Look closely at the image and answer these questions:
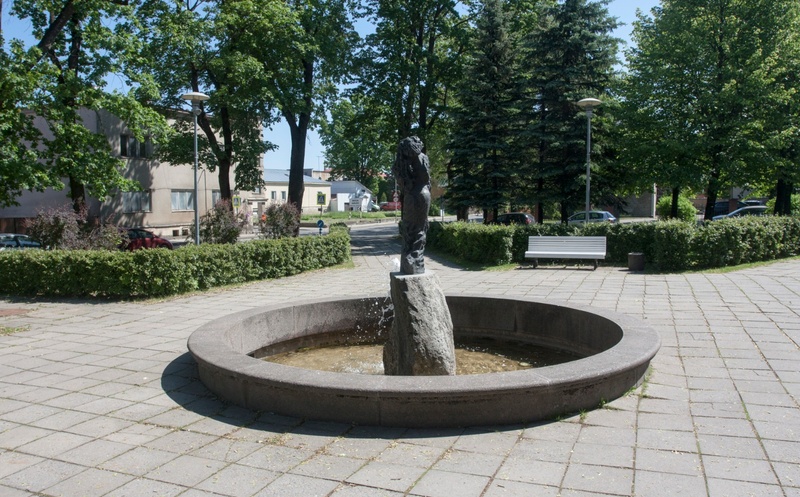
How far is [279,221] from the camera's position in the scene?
59.7 ft

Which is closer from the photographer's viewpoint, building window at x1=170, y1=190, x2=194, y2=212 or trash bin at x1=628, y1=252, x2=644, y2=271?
trash bin at x1=628, y1=252, x2=644, y2=271

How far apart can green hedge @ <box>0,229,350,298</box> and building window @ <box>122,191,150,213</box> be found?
21.8 metres

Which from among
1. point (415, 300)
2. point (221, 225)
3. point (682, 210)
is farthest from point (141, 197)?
point (415, 300)

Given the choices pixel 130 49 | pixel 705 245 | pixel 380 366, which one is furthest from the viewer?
pixel 130 49

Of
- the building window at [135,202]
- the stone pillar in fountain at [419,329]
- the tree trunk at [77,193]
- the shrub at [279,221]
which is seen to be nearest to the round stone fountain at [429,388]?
the stone pillar in fountain at [419,329]

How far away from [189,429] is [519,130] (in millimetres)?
21818

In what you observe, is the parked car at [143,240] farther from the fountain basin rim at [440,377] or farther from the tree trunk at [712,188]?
the tree trunk at [712,188]

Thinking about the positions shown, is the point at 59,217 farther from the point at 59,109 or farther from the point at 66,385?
the point at 66,385

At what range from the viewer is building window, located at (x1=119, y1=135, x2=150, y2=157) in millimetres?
32562

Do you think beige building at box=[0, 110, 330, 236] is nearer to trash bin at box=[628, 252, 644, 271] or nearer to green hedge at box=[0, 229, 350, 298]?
green hedge at box=[0, 229, 350, 298]

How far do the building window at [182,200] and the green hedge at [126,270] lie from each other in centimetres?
2417

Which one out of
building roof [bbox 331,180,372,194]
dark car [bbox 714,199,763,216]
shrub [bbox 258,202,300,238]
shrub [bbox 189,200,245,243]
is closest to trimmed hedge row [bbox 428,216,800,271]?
shrub [bbox 258,202,300,238]

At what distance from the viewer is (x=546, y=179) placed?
2381 centimetres

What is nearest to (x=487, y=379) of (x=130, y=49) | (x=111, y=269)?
(x=111, y=269)
